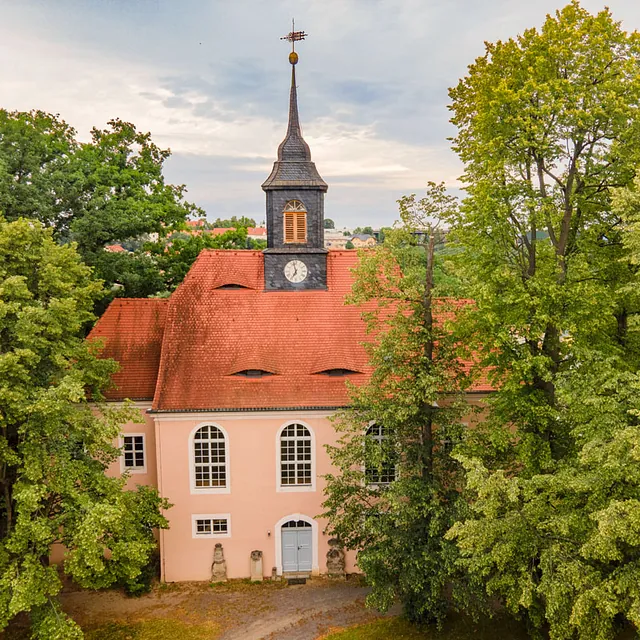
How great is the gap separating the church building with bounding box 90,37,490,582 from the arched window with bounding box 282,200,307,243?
0.13 feet

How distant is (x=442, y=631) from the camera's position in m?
17.0

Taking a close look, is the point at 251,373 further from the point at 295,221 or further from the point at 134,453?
the point at 295,221

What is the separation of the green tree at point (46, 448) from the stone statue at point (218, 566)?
174 inches

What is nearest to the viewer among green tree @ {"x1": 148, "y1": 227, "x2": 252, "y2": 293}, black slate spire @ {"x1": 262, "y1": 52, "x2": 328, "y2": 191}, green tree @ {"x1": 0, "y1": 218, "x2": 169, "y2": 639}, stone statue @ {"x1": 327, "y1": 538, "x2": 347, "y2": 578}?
green tree @ {"x1": 0, "y1": 218, "x2": 169, "y2": 639}

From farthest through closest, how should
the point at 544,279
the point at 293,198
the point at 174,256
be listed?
1. the point at 174,256
2. the point at 293,198
3. the point at 544,279

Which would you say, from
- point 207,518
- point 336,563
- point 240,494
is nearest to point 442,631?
point 336,563

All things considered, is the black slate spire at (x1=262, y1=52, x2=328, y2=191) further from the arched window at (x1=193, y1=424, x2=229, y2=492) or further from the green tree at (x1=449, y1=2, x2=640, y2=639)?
the arched window at (x1=193, y1=424, x2=229, y2=492)

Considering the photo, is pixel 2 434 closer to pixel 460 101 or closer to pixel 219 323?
pixel 219 323

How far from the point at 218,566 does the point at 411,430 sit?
9.55m

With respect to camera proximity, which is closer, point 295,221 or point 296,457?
point 296,457

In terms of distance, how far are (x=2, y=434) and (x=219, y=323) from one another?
27.0ft

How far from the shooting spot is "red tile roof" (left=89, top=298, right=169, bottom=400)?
69.8 ft

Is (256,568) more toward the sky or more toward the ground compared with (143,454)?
more toward the ground

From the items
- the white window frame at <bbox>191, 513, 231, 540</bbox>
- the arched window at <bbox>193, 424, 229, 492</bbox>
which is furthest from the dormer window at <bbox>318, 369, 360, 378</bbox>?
the white window frame at <bbox>191, 513, 231, 540</bbox>
